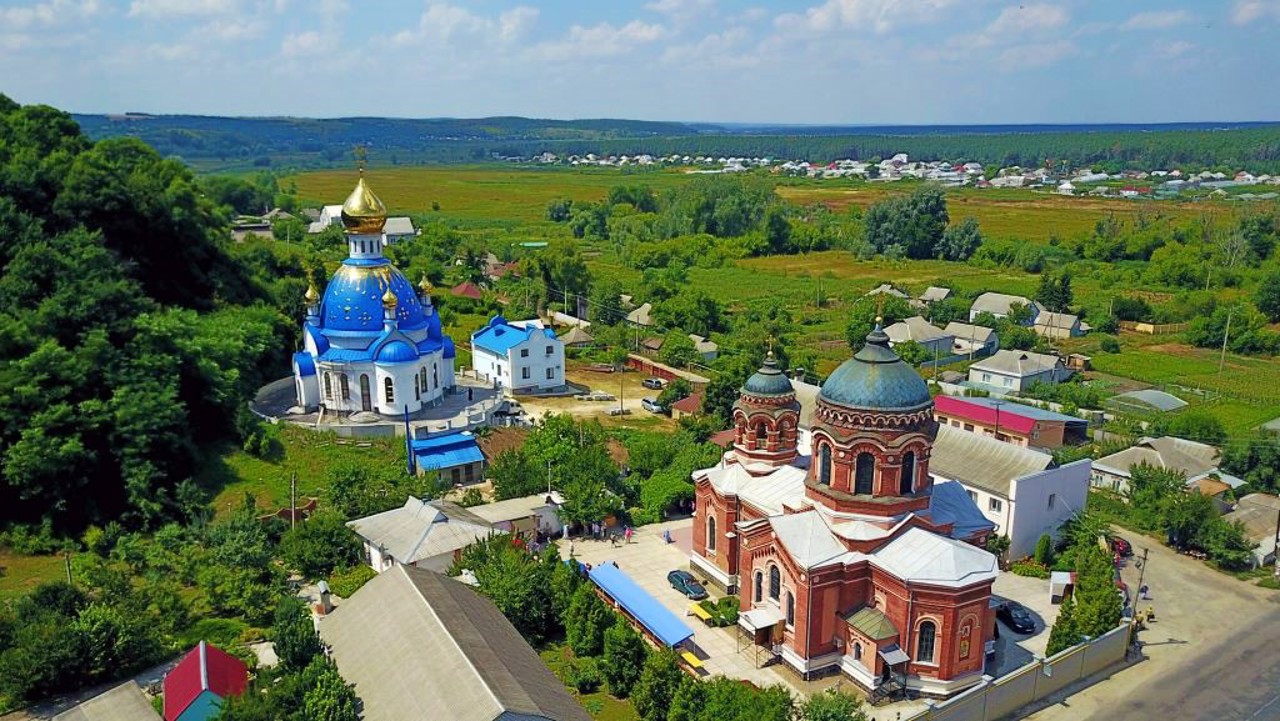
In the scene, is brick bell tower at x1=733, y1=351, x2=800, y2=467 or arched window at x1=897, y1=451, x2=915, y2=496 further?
brick bell tower at x1=733, y1=351, x2=800, y2=467

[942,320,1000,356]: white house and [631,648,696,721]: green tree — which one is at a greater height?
[631,648,696,721]: green tree

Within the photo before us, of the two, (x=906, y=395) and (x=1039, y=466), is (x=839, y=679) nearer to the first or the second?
(x=906, y=395)

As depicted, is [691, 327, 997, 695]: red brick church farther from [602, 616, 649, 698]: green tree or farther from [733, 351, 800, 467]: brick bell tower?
[602, 616, 649, 698]: green tree

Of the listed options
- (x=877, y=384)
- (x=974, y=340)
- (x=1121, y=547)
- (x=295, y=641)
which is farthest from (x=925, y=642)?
(x=974, y=340)

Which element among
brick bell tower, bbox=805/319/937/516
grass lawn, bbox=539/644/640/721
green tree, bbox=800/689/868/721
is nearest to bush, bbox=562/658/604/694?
grass lawn, bbox=539/644/640/721

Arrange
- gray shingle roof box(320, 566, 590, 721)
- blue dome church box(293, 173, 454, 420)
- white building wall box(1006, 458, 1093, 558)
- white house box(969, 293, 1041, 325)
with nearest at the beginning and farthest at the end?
gray shingle roof box(320, 566, 590, 721) → white building wall box(1006, 458, 1093, 558) → blue dome church box(293, 173, 454, 420) → white house box(969, 293, 1041, 325)

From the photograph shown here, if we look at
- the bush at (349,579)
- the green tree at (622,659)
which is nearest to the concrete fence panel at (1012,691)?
the green tree at (622,659)
